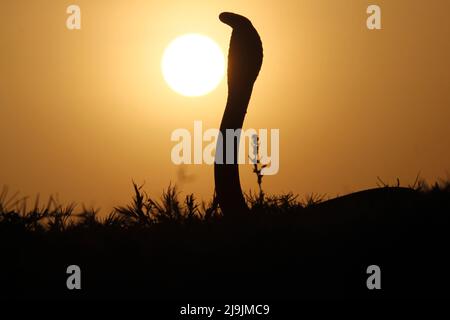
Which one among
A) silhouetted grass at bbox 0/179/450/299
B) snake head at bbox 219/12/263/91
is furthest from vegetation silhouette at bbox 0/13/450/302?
snake head at bbox 219/12/263/91

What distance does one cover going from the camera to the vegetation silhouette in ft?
14.3

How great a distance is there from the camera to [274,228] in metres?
5.02

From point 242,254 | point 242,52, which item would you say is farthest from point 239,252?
point 242,52

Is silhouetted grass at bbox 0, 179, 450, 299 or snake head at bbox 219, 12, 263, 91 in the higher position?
snake head at bbox 219, 12, 263, 91

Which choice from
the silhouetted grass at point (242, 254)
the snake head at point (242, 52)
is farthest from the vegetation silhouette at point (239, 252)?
the snake head at point (242, 52)

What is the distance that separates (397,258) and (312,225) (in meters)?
0.69

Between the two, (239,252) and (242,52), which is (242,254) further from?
(242,52)

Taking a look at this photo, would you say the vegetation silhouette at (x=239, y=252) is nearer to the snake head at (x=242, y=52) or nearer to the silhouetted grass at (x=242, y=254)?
the silhouetted grass at (x=242, y=254)

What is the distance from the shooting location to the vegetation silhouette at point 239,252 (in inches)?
171

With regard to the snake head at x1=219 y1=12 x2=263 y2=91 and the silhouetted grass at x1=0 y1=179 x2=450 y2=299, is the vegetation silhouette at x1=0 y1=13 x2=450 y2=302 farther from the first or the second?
the snake head at x1=219 y1=12 x2=263 y2=91
